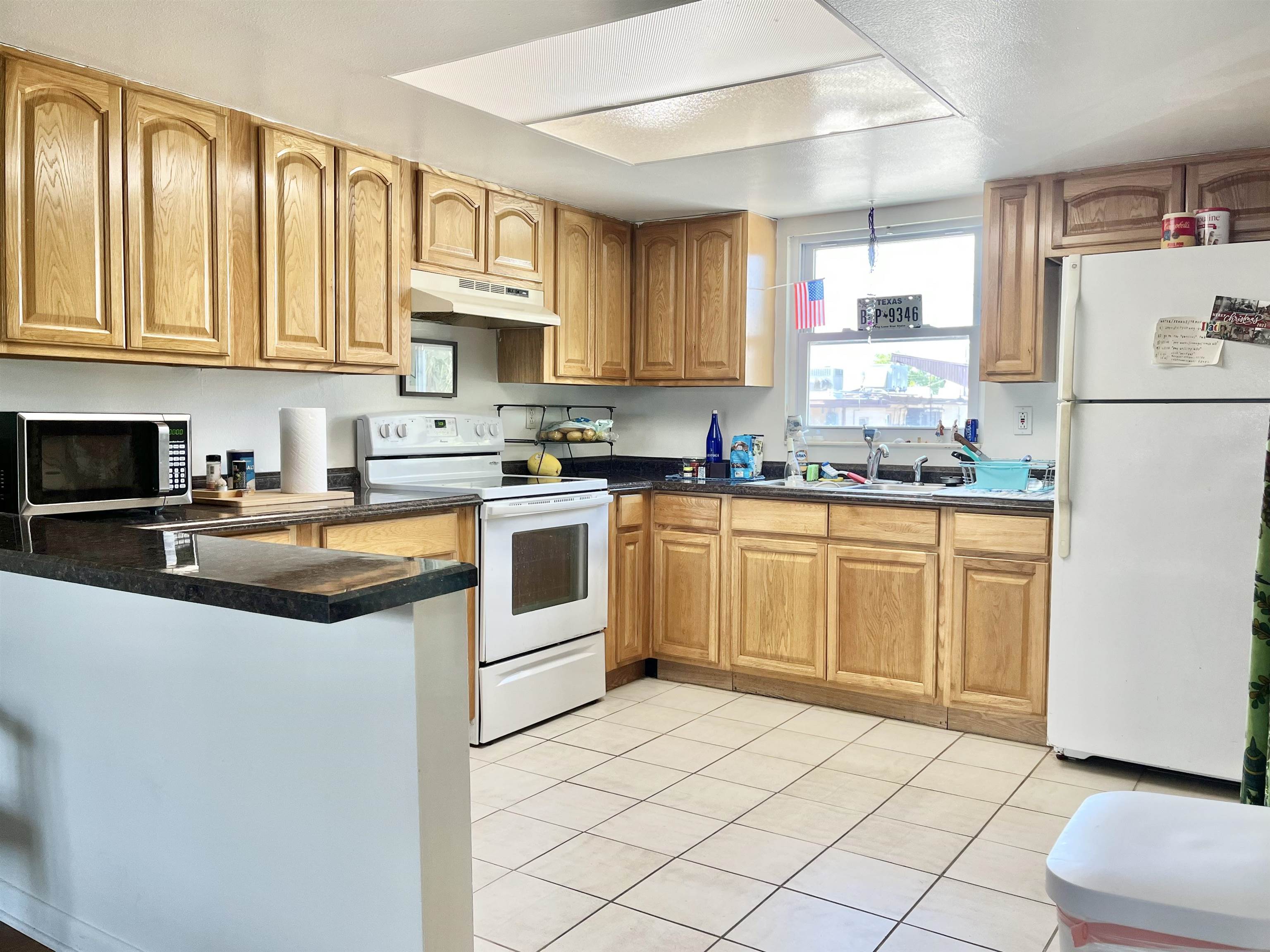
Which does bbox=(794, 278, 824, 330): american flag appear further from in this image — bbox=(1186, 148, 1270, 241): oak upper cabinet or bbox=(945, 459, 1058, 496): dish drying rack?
bbox=(1186, 148, 1270, 241): oak upper cabinet

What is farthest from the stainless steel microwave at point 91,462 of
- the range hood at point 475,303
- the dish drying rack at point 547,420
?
Result: the dish drying rack at point 547,420

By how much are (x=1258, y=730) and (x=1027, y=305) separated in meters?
2.23

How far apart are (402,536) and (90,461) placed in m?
0.93

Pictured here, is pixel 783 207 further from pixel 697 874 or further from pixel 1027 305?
pixel 697 874

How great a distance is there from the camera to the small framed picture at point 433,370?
3.97m

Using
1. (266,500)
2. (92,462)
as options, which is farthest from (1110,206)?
(92,462)

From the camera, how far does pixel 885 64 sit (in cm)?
261

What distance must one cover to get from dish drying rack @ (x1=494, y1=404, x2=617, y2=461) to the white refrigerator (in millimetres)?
2235

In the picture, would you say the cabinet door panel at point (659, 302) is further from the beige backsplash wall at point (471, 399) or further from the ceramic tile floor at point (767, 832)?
the ceramic tile floor at point (767, 832)

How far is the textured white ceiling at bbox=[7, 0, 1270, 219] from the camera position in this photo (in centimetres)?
227

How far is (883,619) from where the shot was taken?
3764 mm

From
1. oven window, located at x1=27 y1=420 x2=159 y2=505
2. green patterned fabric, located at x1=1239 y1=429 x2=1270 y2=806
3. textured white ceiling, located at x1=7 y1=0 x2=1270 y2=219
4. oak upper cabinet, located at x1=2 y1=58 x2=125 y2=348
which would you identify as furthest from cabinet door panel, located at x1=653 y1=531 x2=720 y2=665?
green patterned fabric, located at x1=1239 y1=429 x2=1270 y2=806

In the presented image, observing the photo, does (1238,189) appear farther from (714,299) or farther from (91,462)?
(91,462)

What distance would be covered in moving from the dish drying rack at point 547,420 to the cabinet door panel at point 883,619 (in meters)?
1.45
